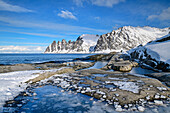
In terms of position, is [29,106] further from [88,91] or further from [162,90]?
[162,90]

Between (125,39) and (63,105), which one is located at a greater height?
(125,39)

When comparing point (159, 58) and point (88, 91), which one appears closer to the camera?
point (88, 91)

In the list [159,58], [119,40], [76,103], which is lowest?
[76,103]

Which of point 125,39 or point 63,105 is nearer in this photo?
point 63,105

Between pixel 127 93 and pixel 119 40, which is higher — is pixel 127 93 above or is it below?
below

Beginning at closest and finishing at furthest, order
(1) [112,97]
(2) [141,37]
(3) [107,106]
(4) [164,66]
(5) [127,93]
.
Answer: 1. (3) [107,106]
2. (1) [112,97]
3. (5) [127,93]
4. (4) [164,66]
5. (2) [141,37]

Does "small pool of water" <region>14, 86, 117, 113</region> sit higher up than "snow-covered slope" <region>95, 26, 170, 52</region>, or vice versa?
"snow-covered slope" <region>95, 26, 170, 52</region>

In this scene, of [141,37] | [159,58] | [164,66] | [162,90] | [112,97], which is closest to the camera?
[112,97]

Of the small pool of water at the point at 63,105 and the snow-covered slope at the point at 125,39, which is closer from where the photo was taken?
the small pool of water at the point at 63,105

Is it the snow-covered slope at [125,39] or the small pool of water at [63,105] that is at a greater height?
the snow-covered slope at [125,39]

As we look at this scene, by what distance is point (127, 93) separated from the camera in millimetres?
6930

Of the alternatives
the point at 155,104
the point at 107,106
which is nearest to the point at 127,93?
the point at 155,104

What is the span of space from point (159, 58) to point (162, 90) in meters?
12.2

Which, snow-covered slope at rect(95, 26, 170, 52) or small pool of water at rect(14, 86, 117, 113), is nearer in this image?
small pool of water at rect(14, 86, 117, 113)
